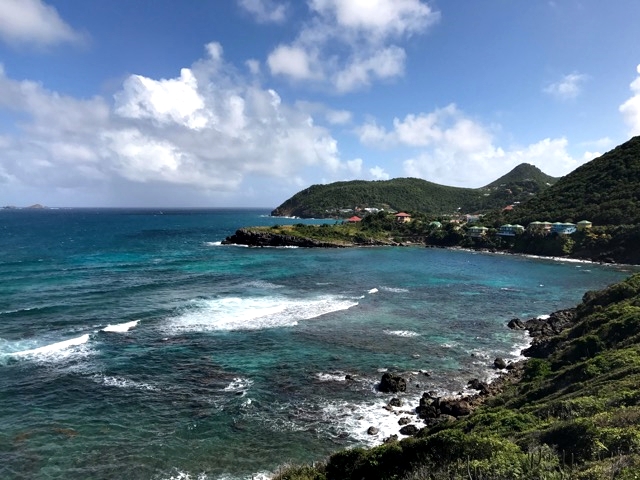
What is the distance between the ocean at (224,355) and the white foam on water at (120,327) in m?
0.17

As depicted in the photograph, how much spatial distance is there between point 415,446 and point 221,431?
1217cm

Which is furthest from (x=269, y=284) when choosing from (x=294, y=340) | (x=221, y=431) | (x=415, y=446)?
(x=415, y=446)

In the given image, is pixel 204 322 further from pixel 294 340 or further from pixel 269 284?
pixel 269 284

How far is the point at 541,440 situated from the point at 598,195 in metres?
115

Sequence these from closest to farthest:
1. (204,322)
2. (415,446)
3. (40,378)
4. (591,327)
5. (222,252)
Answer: (415,446) → (40,378) → (591,327) → (204,322) → (222,252)

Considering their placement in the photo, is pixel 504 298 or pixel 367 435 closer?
pixel 367 435

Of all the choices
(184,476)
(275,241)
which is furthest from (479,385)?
(275,241)

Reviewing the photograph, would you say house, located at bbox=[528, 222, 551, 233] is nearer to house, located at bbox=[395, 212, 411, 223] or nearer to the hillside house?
the hillside house

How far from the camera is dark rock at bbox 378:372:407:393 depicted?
29.1m

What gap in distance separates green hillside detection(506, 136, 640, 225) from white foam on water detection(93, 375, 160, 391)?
326 feet

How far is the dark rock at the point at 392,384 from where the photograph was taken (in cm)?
2912

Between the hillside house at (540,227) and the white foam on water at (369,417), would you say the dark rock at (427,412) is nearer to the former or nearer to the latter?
the white foam on water at (369,417)

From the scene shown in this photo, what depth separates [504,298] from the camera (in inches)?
2205

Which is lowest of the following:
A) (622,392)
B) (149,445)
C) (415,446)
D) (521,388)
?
(149,445)
